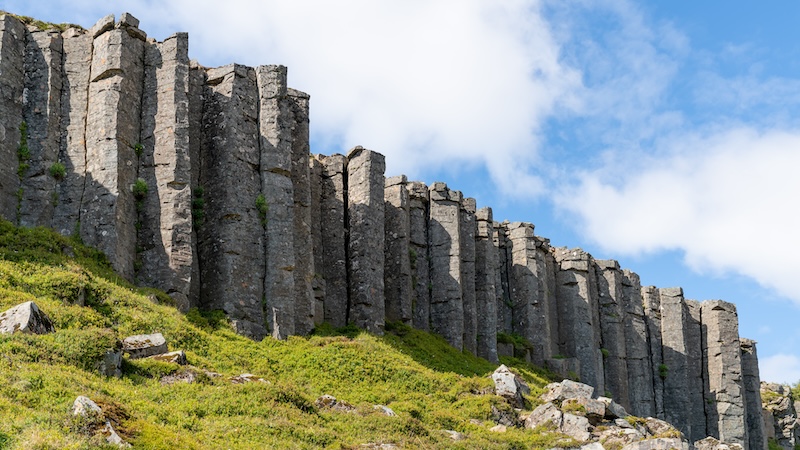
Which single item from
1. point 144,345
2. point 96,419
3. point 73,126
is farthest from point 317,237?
point 96,419

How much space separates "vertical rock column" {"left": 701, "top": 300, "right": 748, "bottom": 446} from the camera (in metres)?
81.0

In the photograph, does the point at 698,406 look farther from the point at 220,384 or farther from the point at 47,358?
the point at 47,358

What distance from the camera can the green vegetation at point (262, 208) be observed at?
5169 cm

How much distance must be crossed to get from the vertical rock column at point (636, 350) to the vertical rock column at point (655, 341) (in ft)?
1.96

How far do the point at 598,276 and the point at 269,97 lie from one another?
35.0 metres

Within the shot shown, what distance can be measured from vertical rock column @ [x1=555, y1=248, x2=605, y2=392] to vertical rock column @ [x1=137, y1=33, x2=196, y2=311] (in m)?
32.8

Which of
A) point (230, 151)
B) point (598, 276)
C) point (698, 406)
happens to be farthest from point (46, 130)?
point (698, 406)

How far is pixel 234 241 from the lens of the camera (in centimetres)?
5028

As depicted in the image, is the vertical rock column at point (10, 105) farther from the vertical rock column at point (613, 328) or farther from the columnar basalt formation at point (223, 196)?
the vertical rock column at point (613, 328)

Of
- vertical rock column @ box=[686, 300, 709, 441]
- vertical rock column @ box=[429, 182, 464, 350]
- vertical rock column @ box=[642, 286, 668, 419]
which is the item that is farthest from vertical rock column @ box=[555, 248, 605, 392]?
vertical rock column @ box=[429, 182, 464, 350]

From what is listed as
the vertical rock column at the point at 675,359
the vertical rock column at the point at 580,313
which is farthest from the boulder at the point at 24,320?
the vertical rock column at the point at 675,359

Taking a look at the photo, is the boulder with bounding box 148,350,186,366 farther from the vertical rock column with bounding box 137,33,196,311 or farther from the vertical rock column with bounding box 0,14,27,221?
the vertical rock column with bounding box 0,14,27,221

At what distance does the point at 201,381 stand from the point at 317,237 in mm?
22030

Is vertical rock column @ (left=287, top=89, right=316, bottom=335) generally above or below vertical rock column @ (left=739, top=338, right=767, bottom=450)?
above
